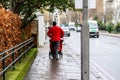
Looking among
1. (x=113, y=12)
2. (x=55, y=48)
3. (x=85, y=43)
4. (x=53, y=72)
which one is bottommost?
(x=113, y=12)

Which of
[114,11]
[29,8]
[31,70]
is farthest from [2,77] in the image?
[114,11]

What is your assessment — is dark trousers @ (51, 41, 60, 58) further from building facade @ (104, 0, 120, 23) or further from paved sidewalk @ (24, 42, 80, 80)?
building facade @ (104, 0, 120, 23)

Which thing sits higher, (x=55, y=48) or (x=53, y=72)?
(x=55, y=48)

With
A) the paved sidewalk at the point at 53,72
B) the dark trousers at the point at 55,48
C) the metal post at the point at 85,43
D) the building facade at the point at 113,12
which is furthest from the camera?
the building facade at the point at 113,12

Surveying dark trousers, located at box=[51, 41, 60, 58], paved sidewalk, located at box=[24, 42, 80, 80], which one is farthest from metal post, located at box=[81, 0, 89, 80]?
dark trousers, located at box=[51, 41, 60, 58]

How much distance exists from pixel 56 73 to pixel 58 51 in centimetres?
521

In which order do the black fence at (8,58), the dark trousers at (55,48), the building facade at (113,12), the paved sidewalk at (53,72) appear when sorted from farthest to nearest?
the building facade at (113,12), the dark trousers at (55,48), the paved sidewalk at (53,72), the black fence at (8,58)

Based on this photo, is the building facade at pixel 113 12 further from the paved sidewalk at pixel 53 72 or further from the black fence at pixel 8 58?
the black fence at pixel 8 58

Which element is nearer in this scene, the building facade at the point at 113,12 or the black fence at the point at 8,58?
the black fence at the point at 8,58

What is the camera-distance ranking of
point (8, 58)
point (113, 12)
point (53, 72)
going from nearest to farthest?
1. point (8, 58)
2. point (53, 72)
3. point (113, 12)

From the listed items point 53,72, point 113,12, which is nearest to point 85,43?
point 53,72

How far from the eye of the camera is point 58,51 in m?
18.5

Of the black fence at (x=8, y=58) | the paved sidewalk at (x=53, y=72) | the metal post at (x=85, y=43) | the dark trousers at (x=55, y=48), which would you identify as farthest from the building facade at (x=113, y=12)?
the metal post at (x=85, y=43)

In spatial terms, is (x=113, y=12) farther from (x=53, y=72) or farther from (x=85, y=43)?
(x=85, y=43)
